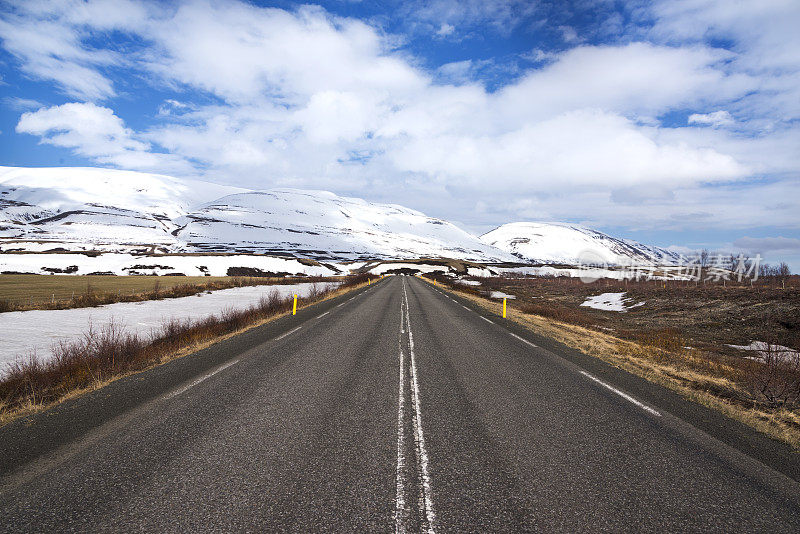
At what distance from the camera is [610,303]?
37.8 metres

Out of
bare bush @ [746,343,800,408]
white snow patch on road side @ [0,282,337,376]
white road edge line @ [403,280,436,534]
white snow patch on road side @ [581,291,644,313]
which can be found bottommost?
white snow patch on road side @ [0,282,337,376]

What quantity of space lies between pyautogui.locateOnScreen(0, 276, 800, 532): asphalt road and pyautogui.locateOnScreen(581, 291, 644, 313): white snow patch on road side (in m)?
31.0

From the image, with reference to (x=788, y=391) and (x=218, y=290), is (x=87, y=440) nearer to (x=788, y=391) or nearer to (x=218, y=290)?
(x=788, y=391)

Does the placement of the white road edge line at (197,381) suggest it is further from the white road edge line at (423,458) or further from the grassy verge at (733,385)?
the grassy verge at (733,385)

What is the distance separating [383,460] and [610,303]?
40.0 meters

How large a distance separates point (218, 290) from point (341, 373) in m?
35.0

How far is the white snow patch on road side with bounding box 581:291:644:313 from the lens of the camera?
34531 mm

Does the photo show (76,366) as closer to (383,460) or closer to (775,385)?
(383,460)

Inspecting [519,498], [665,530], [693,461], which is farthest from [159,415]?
[693,461]

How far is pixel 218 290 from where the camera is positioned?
3844cm

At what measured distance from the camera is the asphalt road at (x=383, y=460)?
3475 mm

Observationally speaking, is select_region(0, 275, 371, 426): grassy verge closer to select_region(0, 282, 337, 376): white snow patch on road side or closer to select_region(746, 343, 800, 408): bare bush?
select_region(0, 282, 337, 376): white snow patch on road side

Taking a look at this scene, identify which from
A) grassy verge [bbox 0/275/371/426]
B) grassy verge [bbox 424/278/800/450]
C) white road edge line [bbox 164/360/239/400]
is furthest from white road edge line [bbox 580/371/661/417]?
grassy verge [bbox 0/275/371/426]

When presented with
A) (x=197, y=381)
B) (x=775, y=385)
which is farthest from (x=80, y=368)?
(x=775, y=385)
